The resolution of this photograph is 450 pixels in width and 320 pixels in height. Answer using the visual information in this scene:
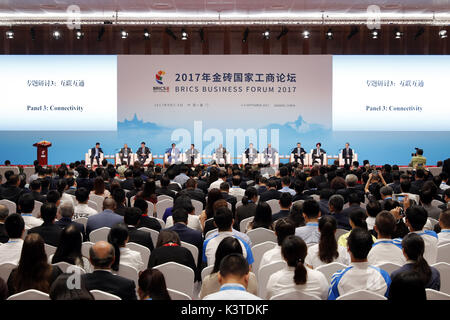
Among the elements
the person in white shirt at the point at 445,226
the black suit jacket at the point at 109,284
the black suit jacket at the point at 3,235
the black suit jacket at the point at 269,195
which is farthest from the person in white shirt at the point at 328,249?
the black suit jacket at the point at 269,195

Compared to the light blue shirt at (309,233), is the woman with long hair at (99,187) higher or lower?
higher

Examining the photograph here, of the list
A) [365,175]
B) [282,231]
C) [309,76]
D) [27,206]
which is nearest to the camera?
[282,231]

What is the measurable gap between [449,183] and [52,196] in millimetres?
6379

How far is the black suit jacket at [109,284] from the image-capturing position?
9.78ft

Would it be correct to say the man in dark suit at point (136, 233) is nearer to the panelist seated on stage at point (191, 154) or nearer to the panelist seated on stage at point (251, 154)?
the panelist seated on stage at point (191, 154)

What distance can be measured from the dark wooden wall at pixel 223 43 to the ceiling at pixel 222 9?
1856 millimetres

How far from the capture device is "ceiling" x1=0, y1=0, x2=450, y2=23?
13.6 meters

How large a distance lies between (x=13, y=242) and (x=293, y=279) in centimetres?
231

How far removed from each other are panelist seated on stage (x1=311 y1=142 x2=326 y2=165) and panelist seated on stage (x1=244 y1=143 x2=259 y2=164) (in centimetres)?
177

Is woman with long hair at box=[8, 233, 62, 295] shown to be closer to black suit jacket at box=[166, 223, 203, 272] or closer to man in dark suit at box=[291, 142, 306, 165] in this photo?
black suit jacket at box=[166, 223, 203, 272]

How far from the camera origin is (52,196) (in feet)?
18.4
